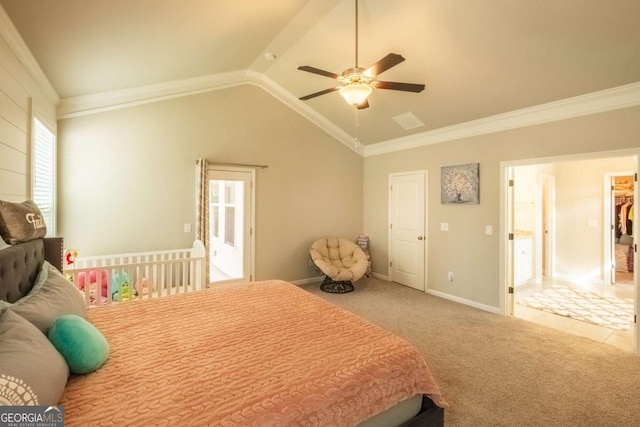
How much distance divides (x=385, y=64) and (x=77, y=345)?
2608mm

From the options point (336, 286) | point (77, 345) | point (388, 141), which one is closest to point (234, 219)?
point (336, 286)

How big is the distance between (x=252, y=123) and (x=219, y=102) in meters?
0.59

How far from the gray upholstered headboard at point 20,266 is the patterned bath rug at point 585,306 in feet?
18.4

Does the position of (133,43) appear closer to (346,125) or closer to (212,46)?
(212,46)

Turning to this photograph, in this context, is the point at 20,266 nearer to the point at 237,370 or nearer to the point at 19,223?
the point at 19,223

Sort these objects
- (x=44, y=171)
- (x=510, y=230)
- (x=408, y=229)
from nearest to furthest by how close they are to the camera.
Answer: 1. (x=44, y=171)
2. (x=510, y=230)
3. (x=408, y=229)

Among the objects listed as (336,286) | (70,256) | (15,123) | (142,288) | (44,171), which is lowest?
(336,286)

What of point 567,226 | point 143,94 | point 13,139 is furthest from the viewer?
point 567,226

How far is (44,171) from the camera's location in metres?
3.43

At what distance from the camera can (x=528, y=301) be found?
185 inches

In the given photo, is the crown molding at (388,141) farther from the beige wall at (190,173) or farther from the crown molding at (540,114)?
the beige wall at (190,173)

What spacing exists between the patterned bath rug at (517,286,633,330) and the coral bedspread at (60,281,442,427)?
3648 mm

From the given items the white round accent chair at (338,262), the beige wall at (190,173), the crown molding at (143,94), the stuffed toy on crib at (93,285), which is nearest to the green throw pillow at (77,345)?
the stuffed toy on crib at (93,285)

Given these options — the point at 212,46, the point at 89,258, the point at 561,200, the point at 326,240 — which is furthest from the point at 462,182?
the point at 89,258
